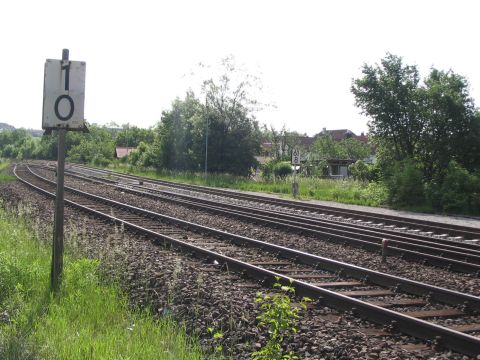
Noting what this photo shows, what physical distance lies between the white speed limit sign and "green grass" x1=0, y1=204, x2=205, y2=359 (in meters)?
1.97

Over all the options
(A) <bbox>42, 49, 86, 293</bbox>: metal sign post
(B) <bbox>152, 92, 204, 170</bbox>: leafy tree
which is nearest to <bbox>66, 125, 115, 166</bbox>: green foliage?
(B) <bbox>152, 92, 204, 170</bbox>: leafy tree

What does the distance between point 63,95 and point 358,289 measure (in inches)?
195

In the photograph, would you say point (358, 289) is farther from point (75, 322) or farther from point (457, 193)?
point (457, 193)

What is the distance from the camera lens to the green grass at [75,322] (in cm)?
491

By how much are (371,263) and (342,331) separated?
4423mm

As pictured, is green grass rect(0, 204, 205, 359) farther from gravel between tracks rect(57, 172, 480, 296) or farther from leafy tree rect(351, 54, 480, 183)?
leafy tree rect(351, 54, 480, 183)

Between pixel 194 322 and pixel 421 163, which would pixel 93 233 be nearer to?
pixel 194 322

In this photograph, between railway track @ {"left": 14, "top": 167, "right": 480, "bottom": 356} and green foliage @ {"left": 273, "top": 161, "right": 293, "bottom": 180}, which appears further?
green foliage @ {"left": 273, "top": 161, "right": 293, "bottom": 180}

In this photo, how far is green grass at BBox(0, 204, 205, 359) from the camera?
4.91m

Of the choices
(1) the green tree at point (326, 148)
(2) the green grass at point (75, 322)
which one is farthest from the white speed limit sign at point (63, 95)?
(1) the green tree at point (326, 148)

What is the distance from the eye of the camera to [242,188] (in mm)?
34844

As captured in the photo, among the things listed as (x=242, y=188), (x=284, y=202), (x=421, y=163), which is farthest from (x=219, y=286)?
(x=242, y=188)

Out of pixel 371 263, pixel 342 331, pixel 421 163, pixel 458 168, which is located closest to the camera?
pixel 342 331

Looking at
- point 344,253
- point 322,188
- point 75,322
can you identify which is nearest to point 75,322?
point 75,322
